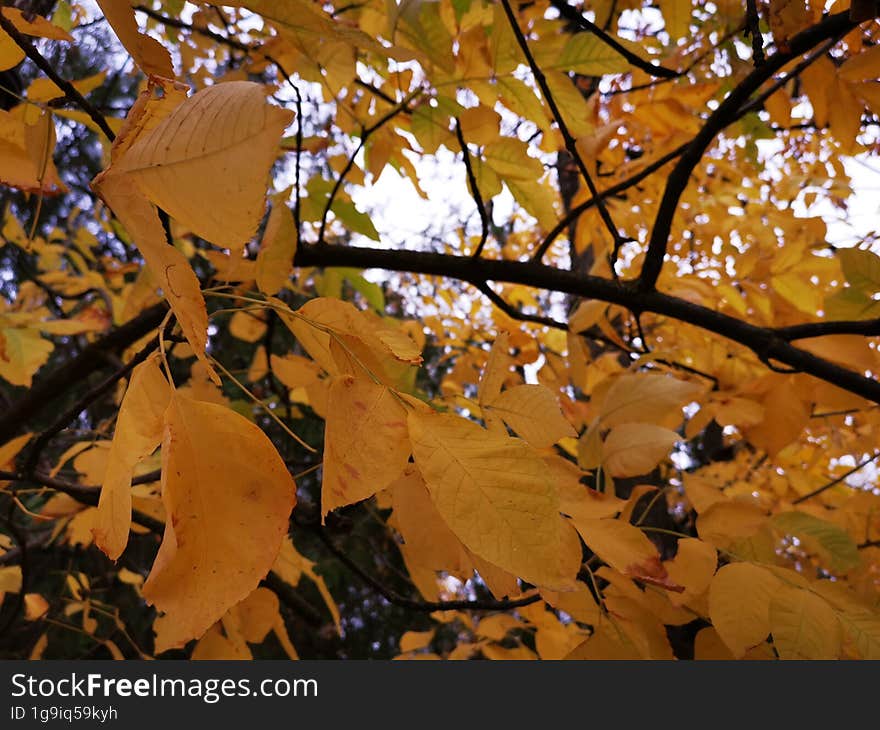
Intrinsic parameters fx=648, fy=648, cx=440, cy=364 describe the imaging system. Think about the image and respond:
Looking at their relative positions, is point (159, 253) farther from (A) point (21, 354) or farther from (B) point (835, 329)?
(A) point (21, 354)

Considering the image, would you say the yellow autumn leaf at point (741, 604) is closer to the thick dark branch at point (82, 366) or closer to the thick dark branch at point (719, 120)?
the thick dark branch at point (719, 120)

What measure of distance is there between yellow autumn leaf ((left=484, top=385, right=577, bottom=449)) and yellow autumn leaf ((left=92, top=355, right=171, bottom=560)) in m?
0.34

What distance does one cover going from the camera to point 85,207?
5398 mm

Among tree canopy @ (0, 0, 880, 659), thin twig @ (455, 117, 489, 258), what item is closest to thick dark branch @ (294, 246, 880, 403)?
tree canopy @ (0, 0, 880, 659)

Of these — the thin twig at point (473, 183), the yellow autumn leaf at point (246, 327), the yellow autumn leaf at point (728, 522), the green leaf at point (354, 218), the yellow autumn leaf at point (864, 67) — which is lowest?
the yellow autumn leaf at point (728, 522)

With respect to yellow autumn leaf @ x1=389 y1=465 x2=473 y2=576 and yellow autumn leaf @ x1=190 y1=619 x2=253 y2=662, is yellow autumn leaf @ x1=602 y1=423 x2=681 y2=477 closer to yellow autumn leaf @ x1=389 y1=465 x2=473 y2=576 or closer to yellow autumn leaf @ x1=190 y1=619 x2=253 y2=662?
yellow autumn leaf @ x1=389 y1=465 x2=473 y2=576

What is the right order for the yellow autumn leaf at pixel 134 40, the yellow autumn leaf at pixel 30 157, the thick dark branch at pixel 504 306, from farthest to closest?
1. the thick dark branch at pixel 504 306
2. the yellow autumn leaf at pixel 30 157
3. the yellow autumn leaf at pixel 134 40

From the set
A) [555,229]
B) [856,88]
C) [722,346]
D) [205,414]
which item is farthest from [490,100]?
[722,346]

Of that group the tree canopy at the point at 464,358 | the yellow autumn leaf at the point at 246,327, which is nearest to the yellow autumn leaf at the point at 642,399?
the tree canopy at the point at 464,358

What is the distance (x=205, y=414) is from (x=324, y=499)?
9 cm

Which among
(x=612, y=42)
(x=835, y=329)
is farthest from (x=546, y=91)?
(x=835, y=329)

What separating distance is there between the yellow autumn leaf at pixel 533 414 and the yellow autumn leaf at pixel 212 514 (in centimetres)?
31

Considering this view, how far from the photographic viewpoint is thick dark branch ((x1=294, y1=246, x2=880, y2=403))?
1009 mm

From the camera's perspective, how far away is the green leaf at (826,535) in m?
0.85
